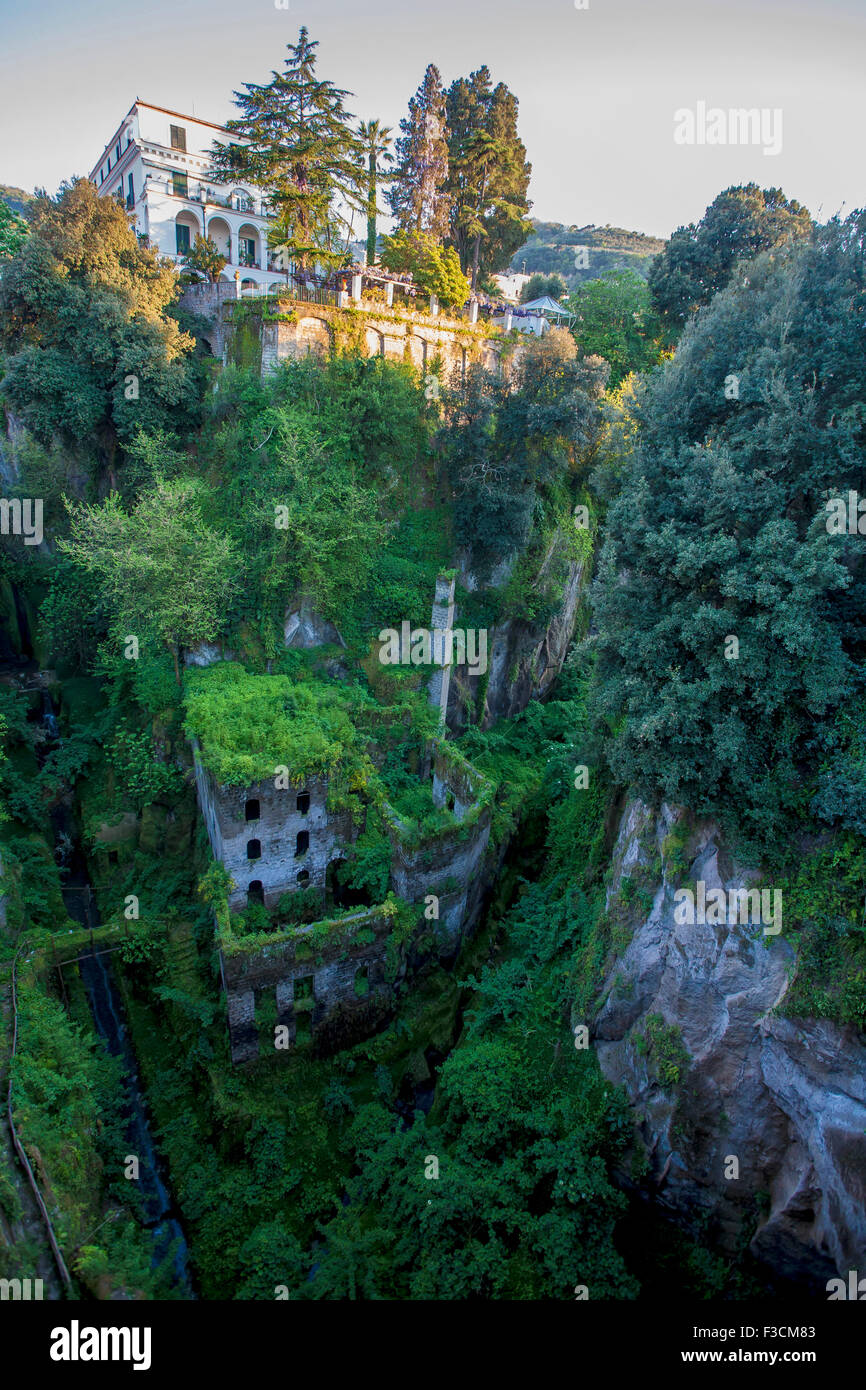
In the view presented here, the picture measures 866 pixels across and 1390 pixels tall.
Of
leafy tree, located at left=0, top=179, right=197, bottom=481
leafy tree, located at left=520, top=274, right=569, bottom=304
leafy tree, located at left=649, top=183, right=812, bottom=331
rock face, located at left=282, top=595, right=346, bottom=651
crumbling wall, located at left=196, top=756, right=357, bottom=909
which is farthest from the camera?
leafy tree, located at left=520, top=274, right=569, bottom=304

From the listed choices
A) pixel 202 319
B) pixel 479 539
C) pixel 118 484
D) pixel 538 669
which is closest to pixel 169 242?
pixel 202 319

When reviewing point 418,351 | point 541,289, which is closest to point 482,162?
point 541,289

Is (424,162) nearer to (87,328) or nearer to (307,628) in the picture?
(87,328)

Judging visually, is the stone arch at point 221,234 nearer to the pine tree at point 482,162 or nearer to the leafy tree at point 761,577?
the pine tree at point 482,162

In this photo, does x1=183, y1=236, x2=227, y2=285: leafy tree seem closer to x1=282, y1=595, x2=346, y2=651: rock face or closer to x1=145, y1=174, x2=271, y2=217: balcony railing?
x1=145, y1=174, x2=271, y2=217: balcony railing

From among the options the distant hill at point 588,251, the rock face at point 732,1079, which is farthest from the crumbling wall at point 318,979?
the distant hill at point 588,251

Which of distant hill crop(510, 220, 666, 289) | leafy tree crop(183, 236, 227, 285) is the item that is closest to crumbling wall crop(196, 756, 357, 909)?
leafy tree crop(183, 236, 227, 285)
